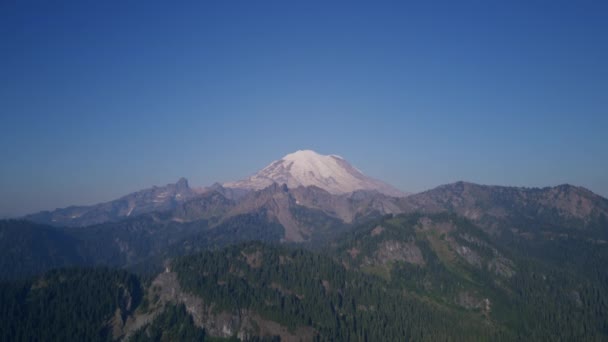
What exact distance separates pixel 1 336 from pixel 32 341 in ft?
43.0

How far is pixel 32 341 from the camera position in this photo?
652 feet

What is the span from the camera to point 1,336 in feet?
647
